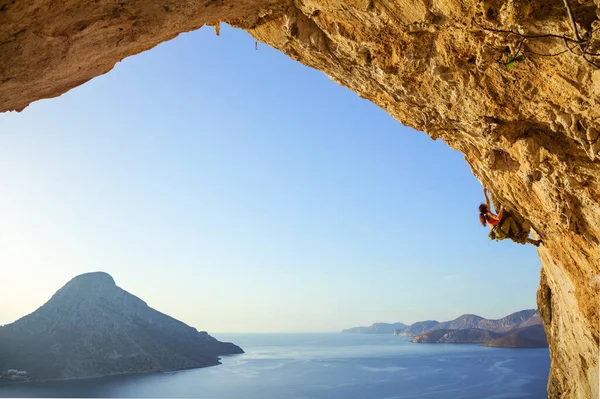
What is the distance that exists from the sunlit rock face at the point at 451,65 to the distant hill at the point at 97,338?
258 feet

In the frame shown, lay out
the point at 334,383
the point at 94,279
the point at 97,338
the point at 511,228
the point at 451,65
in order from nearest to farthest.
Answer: the point at 451,65 < the point at 511,228 < the point at 334,383 < the point at 97,338 < the point at 94,279

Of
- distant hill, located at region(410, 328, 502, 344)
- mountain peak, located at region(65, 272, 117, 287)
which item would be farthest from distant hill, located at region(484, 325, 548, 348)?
mountain peak, located at region(65, 272, 117, 287)

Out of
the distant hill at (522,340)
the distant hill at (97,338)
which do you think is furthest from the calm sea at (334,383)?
the distant hill at (522,340)

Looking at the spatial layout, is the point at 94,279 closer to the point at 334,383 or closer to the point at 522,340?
the point at 334,383

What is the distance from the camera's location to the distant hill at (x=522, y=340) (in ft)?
359

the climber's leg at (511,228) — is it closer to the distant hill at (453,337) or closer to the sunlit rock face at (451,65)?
the sunlit rock face at (451,65)

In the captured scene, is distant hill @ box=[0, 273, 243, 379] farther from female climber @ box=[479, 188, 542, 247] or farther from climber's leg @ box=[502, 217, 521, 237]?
climber's leg @ box=[502, 217, 521, 237]

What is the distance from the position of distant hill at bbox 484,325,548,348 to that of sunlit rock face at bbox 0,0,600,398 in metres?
126

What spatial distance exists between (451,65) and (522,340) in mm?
132542

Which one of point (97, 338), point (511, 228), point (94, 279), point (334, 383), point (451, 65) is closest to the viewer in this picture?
point (451, 65)

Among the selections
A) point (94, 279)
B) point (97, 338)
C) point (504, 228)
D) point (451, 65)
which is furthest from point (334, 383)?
point (94, 279)

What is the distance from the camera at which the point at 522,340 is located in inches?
4412

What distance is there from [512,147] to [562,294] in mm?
4585

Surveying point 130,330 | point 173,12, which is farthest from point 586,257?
point 130,330
